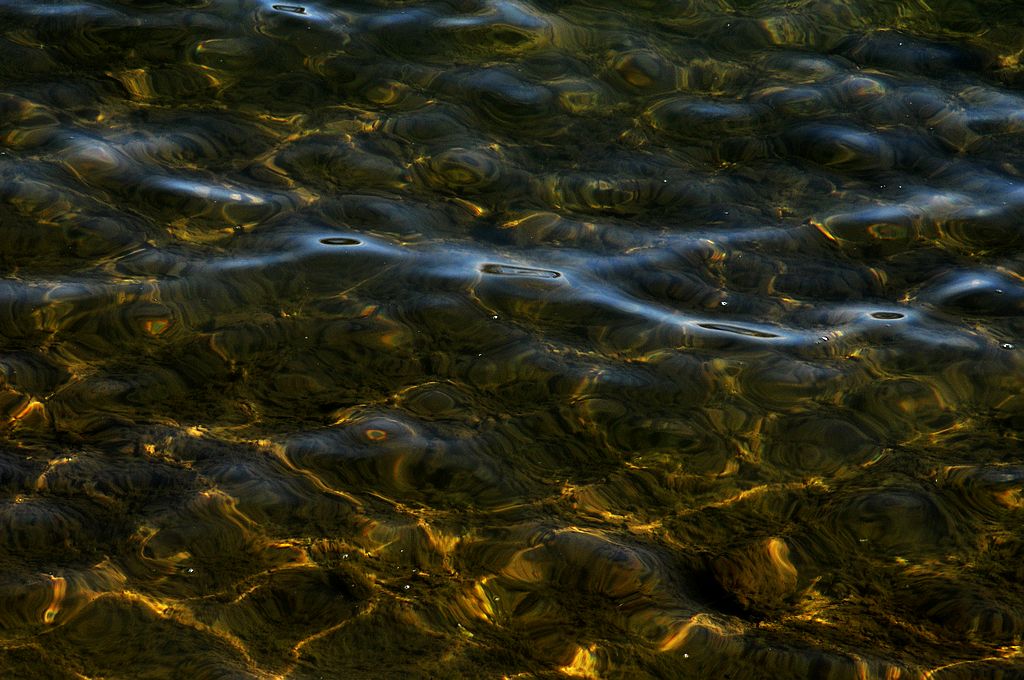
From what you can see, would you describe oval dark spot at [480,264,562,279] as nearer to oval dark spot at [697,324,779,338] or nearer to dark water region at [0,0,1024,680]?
dark water region at [0,0,1024,680]

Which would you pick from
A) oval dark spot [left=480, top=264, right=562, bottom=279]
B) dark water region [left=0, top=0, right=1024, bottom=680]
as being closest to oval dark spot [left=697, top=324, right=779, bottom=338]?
dark water region [left=0, top=0, right=1024, bottom=680]

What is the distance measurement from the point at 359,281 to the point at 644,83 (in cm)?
223

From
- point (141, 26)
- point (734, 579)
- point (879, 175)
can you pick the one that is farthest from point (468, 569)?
point (141, 26)

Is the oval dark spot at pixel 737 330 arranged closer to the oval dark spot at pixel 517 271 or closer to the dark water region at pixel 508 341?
the dark water region at pixel 508 341

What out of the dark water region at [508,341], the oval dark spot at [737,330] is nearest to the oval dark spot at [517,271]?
the dark water region at [508,341]

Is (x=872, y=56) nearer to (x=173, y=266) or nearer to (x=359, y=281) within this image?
(x=359, y=281)

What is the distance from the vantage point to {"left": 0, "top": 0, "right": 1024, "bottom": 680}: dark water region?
343cm

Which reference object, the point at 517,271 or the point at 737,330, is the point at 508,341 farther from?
the point at 737,330

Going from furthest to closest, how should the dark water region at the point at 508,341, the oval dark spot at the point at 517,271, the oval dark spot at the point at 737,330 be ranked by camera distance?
the oval dark spot at the point at 517,271 → the oval dark spot at the point at 737,330 → the dark water region at the point at 508,341

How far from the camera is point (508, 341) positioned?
14.5 ft

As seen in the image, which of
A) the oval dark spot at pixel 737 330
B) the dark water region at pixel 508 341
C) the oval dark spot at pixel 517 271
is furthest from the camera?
the oval dark spot at pixel 517 271

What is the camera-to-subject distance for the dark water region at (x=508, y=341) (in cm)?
343

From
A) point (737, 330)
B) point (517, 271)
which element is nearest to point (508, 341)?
point (517, 271)

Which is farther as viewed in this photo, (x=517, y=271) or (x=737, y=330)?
(x=517, y=271)
